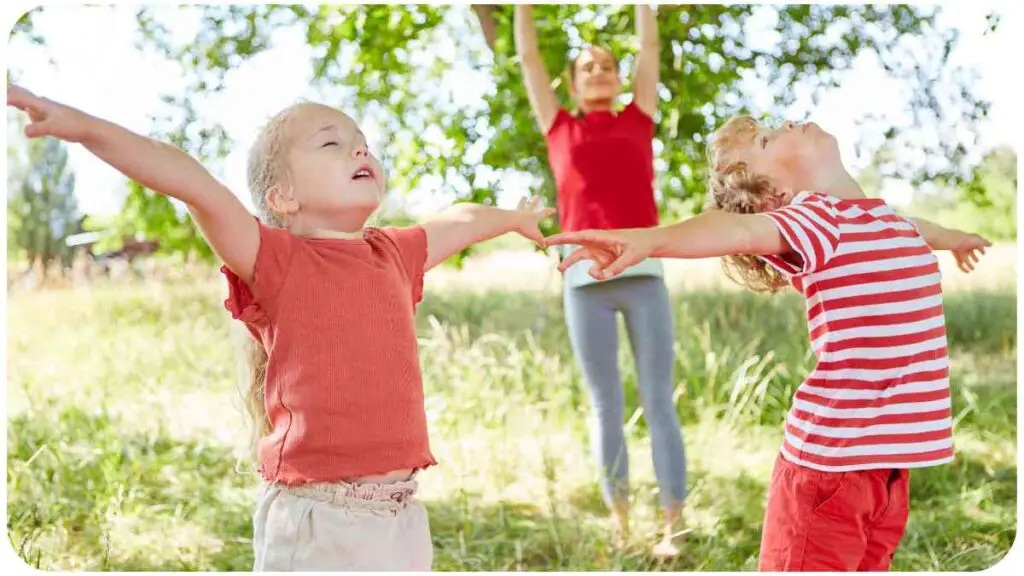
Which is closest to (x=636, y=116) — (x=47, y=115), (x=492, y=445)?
(x=492, y=445)

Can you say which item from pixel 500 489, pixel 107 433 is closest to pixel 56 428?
pixel 107 433

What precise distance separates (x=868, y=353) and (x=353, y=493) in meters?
0.95

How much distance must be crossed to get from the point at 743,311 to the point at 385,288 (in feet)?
14.3

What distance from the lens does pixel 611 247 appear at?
1.84m

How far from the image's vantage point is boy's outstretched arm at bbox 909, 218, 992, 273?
2.30 meters

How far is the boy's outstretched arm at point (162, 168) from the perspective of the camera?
57.8 inches

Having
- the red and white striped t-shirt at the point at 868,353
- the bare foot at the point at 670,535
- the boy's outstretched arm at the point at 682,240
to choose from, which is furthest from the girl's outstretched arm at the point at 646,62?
the boy's outstretched arm at the point at 682,240

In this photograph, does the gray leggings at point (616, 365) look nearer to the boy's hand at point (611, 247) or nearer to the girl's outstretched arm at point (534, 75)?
the girl's outstretched arm at point (534, 75)

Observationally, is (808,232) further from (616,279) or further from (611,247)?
(616,279)

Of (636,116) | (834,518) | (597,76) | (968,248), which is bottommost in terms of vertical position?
(834,518)

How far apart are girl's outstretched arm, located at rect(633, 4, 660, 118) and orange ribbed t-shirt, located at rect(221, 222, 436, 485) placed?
63.7 inches

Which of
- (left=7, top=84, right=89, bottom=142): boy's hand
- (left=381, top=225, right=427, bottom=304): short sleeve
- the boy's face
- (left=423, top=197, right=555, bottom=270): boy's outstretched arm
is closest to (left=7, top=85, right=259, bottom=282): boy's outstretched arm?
(left=7, top=84, right=89, bottom=142): boy's hand

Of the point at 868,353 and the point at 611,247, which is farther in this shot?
the point at 868,353

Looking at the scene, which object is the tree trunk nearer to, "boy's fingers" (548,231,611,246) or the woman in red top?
the woman in red top
